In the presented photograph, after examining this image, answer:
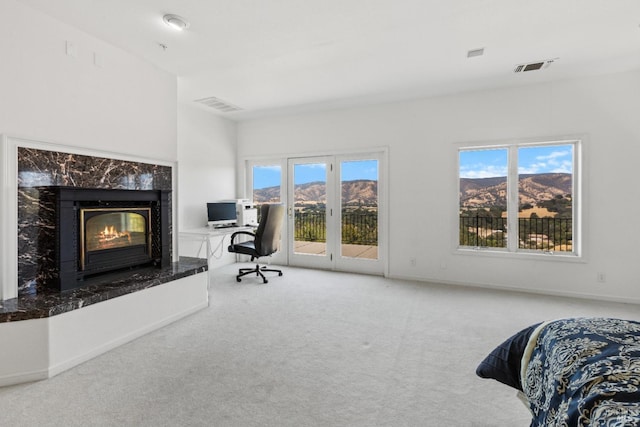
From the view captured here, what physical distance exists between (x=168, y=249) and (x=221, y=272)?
1.76 m

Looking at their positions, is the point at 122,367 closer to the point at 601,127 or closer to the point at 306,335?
the point at 306,335

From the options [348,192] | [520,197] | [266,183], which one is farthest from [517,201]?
[266,183]

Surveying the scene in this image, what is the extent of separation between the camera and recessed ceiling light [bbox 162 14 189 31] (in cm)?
252

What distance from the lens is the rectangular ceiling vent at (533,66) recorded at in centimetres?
336

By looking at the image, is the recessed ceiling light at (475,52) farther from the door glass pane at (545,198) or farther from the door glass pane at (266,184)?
the door glass pane at (266,184)

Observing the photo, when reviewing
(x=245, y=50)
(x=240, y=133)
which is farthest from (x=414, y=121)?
(x=240, y=133)

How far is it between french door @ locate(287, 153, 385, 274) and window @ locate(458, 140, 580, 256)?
1255 mm

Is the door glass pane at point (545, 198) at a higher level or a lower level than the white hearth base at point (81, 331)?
higher

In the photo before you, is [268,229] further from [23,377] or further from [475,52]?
[475,52]

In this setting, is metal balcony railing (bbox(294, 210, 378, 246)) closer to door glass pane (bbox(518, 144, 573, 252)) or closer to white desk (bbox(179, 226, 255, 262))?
white desk (bbox(179, 226, 255, 262))

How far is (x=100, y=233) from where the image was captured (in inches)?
112

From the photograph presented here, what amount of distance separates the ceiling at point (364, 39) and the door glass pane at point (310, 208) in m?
1.55

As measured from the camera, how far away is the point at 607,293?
3715mm

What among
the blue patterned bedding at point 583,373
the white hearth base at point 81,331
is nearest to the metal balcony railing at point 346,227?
the white hearth base at point 81,331
